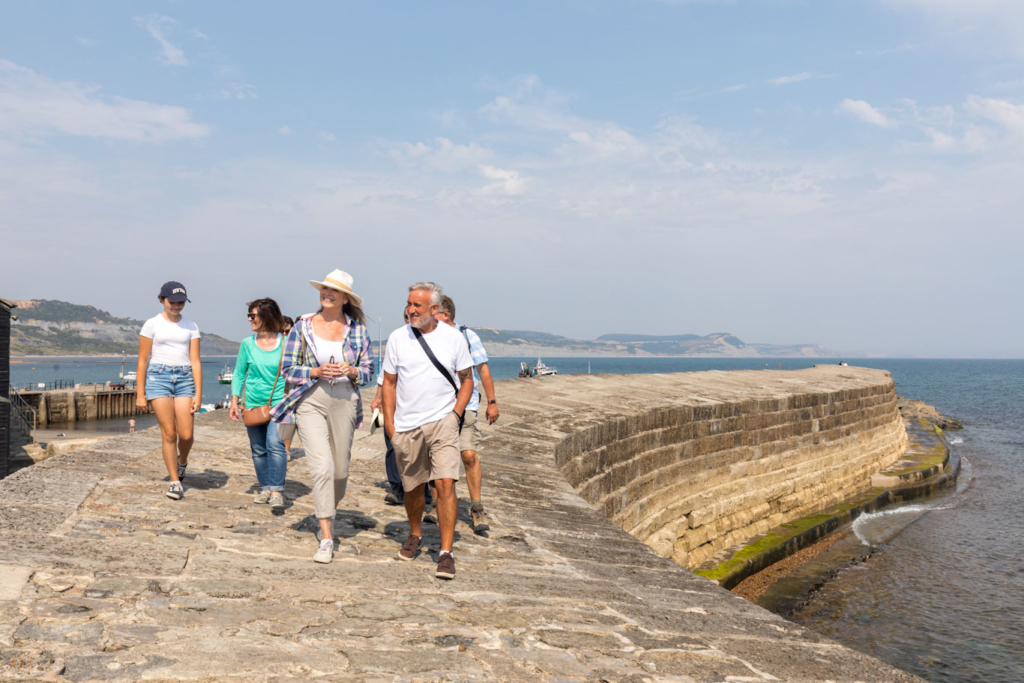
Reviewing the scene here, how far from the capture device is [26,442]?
3225 centimetres

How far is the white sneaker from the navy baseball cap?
2357 mm

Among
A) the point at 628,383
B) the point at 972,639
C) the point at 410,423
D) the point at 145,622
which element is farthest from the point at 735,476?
the point at 145,622

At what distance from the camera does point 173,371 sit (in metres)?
5.11

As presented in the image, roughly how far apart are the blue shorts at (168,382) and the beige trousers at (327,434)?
52.7 inches

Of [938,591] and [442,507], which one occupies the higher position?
[442,507]

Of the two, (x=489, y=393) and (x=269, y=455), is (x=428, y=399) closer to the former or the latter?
(x=489, y=393)

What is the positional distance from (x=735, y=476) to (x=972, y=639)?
390 cm

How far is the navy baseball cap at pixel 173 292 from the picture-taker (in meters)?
5.12

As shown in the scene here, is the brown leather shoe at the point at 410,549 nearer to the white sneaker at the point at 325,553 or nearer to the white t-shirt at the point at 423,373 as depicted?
the white sneaker at the point at 325,553

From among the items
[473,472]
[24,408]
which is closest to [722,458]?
[473,472]

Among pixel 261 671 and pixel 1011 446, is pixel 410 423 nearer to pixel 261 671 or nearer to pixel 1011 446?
pixel 261 671

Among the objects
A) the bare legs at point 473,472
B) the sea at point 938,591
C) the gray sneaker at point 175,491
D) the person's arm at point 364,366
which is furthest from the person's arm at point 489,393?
the sea at point 938,591

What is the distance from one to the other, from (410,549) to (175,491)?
5.94 feet

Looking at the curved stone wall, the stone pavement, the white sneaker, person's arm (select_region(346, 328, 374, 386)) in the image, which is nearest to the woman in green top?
the stone pavement
